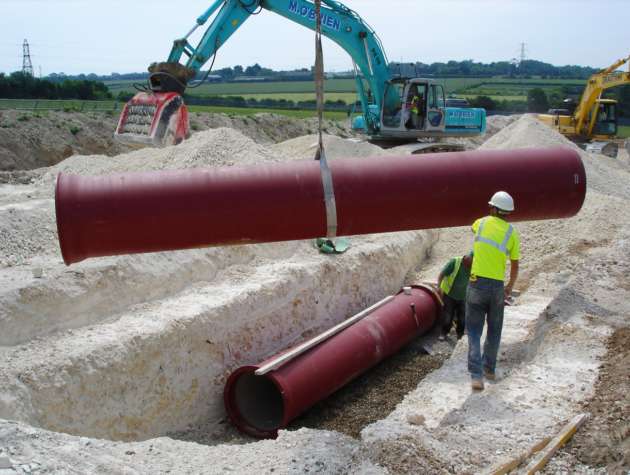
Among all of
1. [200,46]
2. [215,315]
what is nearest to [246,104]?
[200,46]

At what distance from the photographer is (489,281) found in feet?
15.4

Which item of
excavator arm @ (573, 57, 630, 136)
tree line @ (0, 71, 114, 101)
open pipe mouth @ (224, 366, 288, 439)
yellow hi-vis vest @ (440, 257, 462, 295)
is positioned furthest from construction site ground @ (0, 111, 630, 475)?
tree line @ (0, 71, 114, 101)

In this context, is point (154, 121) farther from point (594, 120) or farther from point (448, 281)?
point (594, 120)

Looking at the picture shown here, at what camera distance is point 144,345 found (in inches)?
209

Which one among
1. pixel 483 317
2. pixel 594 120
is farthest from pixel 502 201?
pixel 594 120

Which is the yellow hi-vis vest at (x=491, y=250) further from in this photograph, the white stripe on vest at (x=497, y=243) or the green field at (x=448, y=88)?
the green field at (x=448, y=88)

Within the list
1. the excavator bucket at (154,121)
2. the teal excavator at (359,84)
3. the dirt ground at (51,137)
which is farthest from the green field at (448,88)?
the excavator bucket at (154,121)

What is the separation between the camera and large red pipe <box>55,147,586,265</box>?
142 inches

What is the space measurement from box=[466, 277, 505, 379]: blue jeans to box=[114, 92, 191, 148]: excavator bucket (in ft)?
23.6

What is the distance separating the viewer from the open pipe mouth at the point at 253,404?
5.73 m

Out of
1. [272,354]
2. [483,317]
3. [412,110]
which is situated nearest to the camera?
[483,317]

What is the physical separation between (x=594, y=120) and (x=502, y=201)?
1997cm

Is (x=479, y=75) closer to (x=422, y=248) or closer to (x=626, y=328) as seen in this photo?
(x=422, y=248)

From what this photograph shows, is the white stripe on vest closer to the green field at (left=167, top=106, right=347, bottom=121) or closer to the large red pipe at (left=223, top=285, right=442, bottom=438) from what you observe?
the large red pipe at (left=223, top=285, right=442, bottom=438)
